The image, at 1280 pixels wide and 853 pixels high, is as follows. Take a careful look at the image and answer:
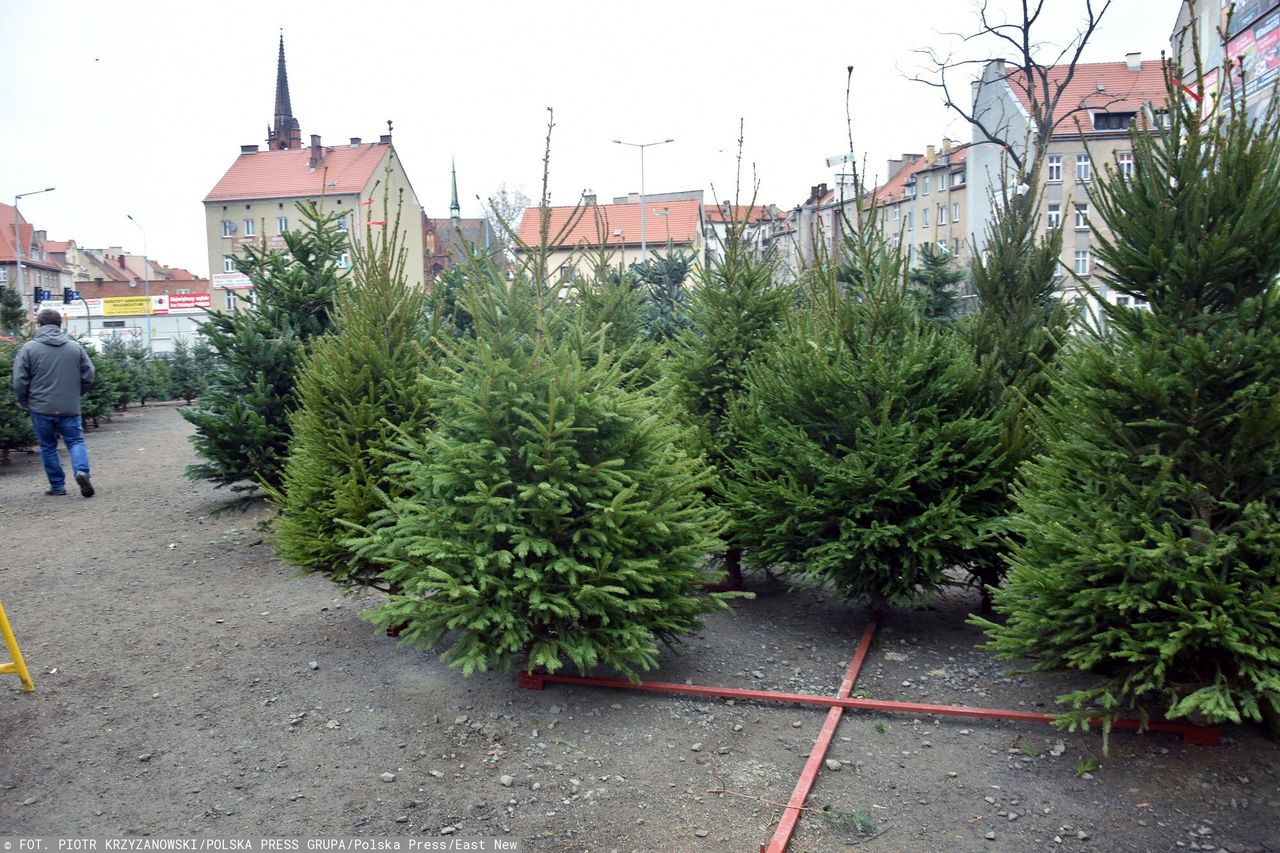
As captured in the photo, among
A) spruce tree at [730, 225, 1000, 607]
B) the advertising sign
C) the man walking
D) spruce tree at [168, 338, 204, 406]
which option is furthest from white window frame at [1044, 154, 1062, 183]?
the man walking

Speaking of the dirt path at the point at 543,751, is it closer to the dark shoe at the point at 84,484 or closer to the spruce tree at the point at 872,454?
the spruce tree at the point at 872,454

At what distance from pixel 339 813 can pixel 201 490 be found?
29.5 ft

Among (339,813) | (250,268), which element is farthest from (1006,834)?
(250,268)

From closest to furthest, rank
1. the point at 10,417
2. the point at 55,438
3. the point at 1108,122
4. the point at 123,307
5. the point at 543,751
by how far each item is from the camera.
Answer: the point at 543,751, the point at 55,438, the point at 10,417, the point at 1108,122, the point at 123,307

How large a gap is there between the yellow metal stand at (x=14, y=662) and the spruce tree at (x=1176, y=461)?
4.89 metres

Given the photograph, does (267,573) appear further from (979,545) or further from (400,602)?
(979,545)

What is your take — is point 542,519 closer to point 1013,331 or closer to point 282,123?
point 1013,331

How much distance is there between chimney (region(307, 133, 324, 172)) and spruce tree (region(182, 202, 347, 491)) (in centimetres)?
6973

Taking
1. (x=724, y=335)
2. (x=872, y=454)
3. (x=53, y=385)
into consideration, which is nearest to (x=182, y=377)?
(x=53, y=385)

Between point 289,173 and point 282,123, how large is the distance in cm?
660

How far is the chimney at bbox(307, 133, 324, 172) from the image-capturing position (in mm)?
74875

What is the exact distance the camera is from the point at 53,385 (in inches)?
423

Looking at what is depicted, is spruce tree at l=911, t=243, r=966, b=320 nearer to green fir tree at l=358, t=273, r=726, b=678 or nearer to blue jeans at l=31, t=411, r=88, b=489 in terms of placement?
blue jeans at l=31, t=411, r=88, b=489

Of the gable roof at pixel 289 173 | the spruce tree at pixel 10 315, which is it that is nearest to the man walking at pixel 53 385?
the spruce tree at pixel 10 315
